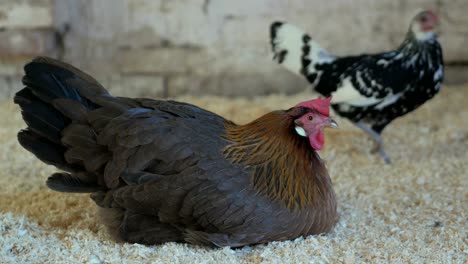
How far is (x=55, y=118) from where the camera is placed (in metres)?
2.36

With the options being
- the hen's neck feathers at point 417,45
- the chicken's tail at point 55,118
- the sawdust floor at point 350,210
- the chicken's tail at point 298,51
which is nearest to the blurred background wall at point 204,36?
the sawdust floor at point 350,210

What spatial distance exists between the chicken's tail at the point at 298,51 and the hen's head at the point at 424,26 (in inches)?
20.0

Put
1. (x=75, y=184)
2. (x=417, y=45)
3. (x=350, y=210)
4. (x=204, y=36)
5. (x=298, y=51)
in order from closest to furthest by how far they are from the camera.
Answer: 1. (x=75, y=184)
2. (x=350, y=210)
3. (x=417, y=45)
4. (x=298, y=51)
5. (x=204, y=36)

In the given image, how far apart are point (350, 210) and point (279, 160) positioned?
64 centimetres

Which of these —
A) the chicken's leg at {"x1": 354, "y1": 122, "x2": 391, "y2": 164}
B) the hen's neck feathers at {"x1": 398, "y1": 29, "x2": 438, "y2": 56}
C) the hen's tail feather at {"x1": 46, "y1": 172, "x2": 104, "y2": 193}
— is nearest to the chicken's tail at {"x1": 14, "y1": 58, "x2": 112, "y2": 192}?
the hen's tail feather at {"x1": 46, "y1": 172, "x2": 104, "y2": 193}

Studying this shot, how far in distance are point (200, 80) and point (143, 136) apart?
2653 mm

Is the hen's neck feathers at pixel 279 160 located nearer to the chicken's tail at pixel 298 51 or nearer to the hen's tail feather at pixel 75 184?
the hen's tail feather at pixel 75 184

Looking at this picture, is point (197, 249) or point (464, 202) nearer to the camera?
point (197, 249)

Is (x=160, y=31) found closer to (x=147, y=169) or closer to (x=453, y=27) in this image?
(x=453, y=27)

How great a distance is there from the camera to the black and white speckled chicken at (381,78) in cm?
344

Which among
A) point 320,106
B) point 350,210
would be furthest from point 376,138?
point 320,106

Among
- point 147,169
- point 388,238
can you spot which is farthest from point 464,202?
point 147,169

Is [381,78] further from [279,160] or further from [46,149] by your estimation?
[46,149]

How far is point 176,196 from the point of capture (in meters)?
2.19
